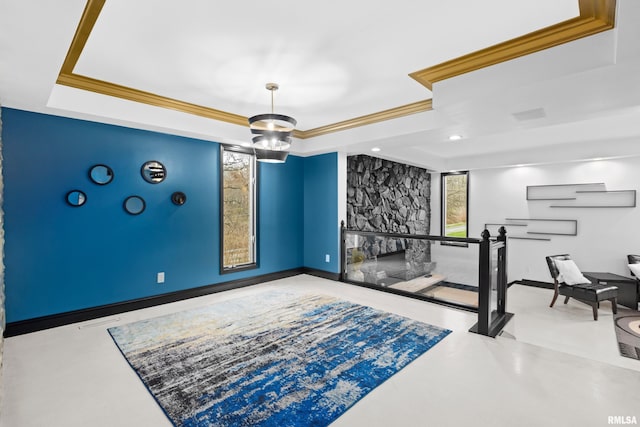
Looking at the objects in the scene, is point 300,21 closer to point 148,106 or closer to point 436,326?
point 148,106

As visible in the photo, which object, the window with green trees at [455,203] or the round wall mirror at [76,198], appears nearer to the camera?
the round wall mirror at [76,198]

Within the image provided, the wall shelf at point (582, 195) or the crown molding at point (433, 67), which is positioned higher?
the crown molding at point (433, 67)

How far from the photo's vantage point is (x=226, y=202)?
197 inches

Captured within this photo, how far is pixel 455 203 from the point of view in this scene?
25.8 feet

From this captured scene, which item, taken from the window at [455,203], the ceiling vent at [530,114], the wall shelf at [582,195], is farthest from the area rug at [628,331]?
the window at [455,203]

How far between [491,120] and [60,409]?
4.53m

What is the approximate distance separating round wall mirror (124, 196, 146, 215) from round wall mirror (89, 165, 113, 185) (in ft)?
1.04

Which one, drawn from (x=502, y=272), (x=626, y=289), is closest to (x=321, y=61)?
(x=502, y=272)

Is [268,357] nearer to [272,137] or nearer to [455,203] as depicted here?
[272,137]

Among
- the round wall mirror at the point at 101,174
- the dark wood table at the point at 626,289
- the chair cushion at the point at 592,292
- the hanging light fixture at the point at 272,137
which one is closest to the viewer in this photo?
the hanging light fixture at the point at 272,137

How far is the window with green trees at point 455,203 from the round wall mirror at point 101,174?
7124mm

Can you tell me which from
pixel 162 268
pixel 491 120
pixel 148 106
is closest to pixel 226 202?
pixel 162 268

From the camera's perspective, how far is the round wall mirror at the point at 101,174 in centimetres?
365

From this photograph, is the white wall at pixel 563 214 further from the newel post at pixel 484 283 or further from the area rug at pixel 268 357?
Result: the area rug at pixel 268 357
